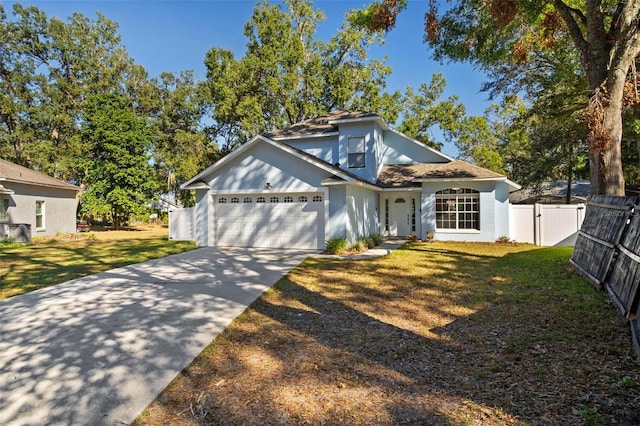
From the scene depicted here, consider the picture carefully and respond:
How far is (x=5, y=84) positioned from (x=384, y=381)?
39.0m

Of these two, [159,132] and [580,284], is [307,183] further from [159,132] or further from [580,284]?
[159,132]

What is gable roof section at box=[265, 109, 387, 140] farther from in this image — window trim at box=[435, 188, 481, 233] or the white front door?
window trim at box=[435, 188, 481, 233]

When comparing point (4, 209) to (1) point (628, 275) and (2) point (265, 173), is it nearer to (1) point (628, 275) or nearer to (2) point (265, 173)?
(2) point (265, 173)

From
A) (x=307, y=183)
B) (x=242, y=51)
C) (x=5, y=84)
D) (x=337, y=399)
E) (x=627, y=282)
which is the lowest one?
(x=337, y=399)

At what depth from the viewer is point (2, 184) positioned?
60.3ft

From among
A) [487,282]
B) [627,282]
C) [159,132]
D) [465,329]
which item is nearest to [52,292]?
[465,329]

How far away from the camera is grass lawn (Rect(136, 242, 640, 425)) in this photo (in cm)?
320

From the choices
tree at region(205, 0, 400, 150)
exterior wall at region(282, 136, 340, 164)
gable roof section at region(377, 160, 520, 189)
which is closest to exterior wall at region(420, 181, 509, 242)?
gable roof section at region(377, 160, 520, 189)

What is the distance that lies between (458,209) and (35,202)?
2295 centimetres

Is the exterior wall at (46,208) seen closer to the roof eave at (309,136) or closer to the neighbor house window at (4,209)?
the neighbor house window at (4,209)

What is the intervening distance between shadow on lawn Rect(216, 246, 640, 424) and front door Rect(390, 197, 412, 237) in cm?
1081

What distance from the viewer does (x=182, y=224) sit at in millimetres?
20406

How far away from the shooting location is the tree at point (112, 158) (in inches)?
1072

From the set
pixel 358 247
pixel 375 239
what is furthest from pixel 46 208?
pixel 375 239
